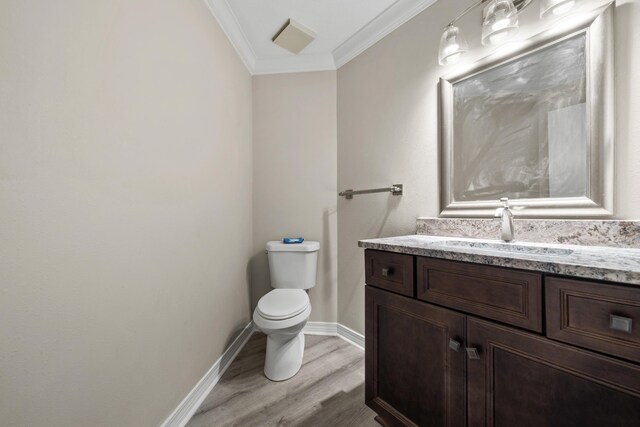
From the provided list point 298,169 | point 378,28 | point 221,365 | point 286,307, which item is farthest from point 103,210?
point 378,28

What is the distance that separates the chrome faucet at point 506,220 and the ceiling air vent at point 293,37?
1.72 meters

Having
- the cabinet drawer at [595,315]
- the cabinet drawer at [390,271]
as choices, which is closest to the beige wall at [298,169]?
the cabinet drawer at [390,271]

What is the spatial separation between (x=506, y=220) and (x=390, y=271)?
0.56m

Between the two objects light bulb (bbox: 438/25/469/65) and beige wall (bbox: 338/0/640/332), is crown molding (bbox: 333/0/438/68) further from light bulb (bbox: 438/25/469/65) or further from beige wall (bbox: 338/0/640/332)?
light bulb (bbox: 438/25/469/65)

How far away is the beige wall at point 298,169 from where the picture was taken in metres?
2.07

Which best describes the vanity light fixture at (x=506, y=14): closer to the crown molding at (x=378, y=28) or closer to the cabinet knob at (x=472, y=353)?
the crown molding at (x=378, y=28)

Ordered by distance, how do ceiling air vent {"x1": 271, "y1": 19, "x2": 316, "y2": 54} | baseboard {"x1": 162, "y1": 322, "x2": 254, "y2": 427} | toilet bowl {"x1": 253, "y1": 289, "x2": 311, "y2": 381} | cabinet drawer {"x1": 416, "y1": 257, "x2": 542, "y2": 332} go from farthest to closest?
1. ceiling air vent {"x1": 271, "y1": 19, "x2": 316, "y2": 54}
2. toilet bowl {"x1": 253, "y1": 289, "x2": 311, "y2": 381}
3. baseboard {"x1": 162, "y1": 322, "x2": 254, "y2": 427}
4. cabinet drawer {"x1": 416, "y1": 257, "x2": 542, "y2": 332}

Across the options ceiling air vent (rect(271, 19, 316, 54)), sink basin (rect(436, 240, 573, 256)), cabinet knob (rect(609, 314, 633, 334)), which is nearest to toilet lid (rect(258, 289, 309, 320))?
sink basin (rect(436, 240, 573, 256))

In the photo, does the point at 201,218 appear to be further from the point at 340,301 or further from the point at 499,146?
the point at 499,146

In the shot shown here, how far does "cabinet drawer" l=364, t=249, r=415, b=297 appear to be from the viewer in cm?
98

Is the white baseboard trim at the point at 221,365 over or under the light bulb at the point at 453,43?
under

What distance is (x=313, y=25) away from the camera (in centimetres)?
171

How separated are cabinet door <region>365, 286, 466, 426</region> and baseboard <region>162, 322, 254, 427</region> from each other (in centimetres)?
90

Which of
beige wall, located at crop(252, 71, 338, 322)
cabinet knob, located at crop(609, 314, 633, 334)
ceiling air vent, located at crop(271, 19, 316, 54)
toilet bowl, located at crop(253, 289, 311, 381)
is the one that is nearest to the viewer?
cabinet knob, located at crop(609, 314, 633, 334)
